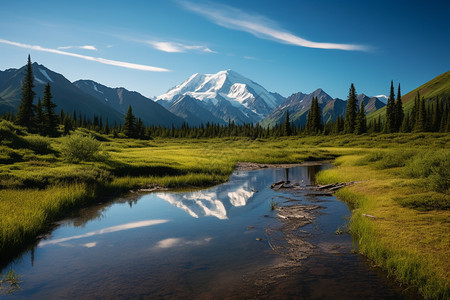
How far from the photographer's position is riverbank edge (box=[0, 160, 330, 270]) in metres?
13.0

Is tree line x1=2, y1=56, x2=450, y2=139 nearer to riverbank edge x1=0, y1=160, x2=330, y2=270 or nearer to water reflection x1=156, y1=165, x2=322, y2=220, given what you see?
riverbank edge x1=0, y1=160, x2=330, y2=270

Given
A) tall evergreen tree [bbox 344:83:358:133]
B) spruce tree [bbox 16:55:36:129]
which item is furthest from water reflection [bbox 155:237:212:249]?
tall evergreen tree [bbox 344:83:358:133]

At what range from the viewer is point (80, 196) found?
21625 mm

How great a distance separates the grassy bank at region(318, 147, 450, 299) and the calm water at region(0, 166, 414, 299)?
2.69 ft

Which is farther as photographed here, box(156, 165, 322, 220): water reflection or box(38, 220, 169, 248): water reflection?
box(156, 165, 322, 220): water reflection

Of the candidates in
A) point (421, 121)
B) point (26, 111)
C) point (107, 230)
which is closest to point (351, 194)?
point (107, 230)

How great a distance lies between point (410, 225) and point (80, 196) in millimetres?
22647

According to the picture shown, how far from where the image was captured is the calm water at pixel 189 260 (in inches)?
384

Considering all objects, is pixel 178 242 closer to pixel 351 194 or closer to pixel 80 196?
pixel 80 196

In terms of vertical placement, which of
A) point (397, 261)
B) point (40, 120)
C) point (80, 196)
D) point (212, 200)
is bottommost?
point (212, 200)

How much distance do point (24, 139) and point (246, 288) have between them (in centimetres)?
3817

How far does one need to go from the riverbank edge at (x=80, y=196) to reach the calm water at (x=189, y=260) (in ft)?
2.21

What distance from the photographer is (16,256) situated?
12578 mm

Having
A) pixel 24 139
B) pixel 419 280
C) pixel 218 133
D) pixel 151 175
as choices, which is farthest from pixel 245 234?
pixel 218 133
